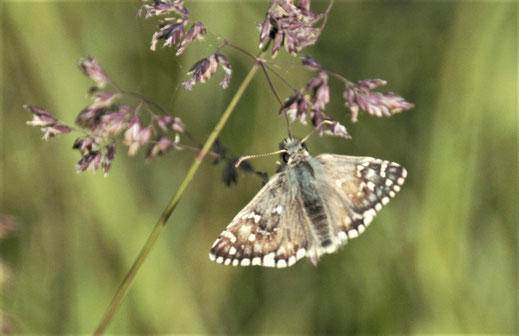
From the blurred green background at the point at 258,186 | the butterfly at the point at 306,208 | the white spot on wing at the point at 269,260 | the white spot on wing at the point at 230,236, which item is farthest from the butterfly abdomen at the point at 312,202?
the blurred green background at the point at 258,186

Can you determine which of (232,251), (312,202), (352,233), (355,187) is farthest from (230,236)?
(355,187)

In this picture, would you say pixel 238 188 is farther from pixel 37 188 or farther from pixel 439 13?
pixel 439 13

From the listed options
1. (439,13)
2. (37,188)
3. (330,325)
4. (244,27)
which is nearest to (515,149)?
(439,13)

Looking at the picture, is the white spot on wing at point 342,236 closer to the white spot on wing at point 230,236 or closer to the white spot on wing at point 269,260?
the white spot on wing at point 269,260

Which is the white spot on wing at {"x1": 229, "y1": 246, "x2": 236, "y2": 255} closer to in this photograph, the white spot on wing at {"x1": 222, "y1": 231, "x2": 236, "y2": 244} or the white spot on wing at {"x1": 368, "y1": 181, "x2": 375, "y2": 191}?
the white spot on wing at {"x1": 222, "y1": 231, "x2": 236, "y2": 244}

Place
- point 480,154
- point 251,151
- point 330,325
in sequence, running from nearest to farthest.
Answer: point 330,325
point 480,154
point 251,151

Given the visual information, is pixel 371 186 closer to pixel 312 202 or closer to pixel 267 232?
pixel 312 202

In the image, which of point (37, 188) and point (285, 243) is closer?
point (285, 243)
